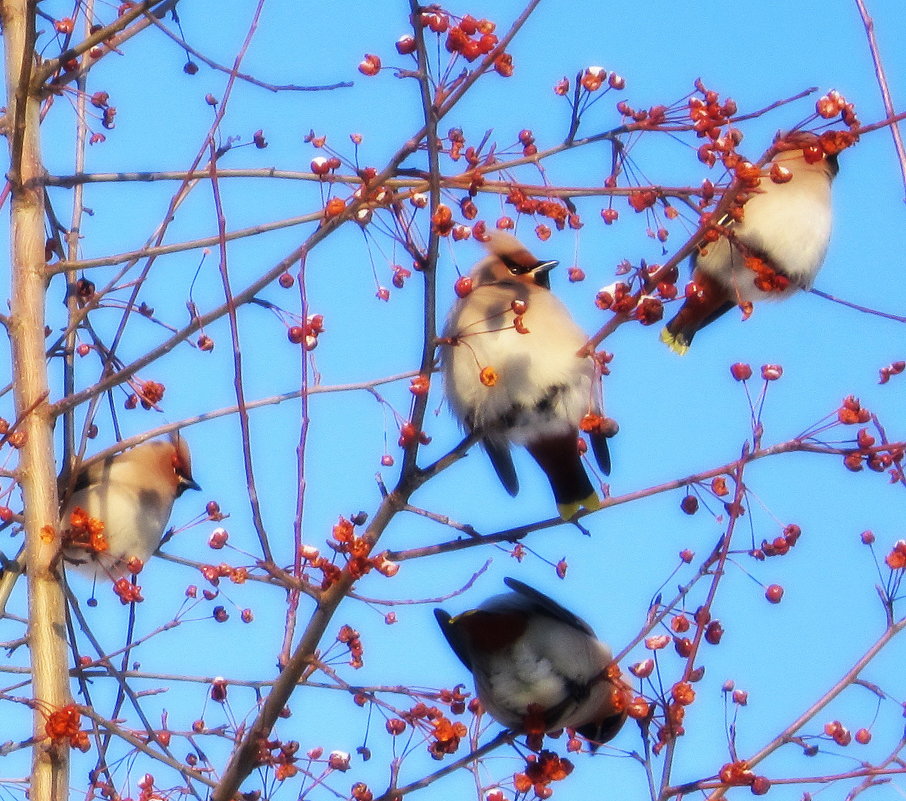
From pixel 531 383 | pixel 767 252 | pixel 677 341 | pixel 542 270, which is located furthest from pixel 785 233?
pixel 531 383

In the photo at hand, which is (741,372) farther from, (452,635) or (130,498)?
(130,498)

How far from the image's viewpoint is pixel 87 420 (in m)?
3.08

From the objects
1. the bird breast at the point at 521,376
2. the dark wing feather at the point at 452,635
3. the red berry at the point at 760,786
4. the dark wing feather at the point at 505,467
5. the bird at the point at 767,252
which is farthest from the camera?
the bird at the point at 767,252

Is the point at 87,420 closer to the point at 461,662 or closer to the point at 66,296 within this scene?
the point at 66,296

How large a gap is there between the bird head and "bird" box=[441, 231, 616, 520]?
0.45 feet

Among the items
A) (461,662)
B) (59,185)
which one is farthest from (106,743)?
(59,185)

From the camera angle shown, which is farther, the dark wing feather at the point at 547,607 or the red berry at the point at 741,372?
the dark wing feather at the point at 547,607

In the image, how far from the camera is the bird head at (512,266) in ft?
12.7

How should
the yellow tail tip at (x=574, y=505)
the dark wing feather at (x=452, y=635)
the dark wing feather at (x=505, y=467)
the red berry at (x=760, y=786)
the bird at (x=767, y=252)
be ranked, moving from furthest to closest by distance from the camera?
the bird at (x=767, y=252)
the dark wing feather at (x=505, y=467)
the dark wing feather at (x=452, y=635)
the yellow tail tip at (x=574, y=505)
the red berry at (x=760, y=786)

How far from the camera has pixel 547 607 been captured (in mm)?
3748

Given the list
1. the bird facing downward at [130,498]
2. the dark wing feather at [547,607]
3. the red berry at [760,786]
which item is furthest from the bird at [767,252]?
the red berry at [760,786]

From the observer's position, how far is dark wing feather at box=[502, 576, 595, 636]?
12.2ft

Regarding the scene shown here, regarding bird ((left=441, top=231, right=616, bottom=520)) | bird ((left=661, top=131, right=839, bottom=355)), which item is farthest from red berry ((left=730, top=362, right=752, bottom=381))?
bird ((left=661, top=131, right=839, bottom=355))

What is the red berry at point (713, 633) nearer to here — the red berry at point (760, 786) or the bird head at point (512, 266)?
the red berry at point (760, 786)
